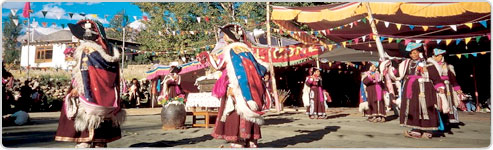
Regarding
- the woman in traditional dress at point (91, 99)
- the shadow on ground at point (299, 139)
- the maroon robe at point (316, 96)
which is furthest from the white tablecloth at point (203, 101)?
the maroon robe at point (316, 96)

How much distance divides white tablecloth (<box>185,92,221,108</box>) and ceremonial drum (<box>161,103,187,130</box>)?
19 centimetres

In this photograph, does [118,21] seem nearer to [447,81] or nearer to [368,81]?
[368,81]

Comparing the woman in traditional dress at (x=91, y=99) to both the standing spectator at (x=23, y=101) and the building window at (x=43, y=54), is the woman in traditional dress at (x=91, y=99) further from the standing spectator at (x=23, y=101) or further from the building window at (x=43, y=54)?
the building window at (x=43, y=54)

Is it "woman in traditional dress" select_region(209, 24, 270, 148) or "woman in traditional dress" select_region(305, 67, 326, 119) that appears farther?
"woman in traditional dress" select_region(305, 67, 326, 119)

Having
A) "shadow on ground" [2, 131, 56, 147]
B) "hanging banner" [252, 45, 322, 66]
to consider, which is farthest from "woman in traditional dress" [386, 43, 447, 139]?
"hanging banner" [252, 45, 322, 66]

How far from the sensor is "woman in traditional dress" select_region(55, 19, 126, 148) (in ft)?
11.8

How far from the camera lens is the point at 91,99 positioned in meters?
3.61

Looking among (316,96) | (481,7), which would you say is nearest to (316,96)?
(316,96)

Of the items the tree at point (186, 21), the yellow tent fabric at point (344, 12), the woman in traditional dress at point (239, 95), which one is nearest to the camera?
the woman in traditional dress at point (239, 95)

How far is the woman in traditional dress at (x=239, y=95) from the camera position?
376cm

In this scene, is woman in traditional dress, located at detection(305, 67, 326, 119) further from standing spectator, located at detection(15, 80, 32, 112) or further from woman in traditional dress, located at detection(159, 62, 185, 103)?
standing spectator, located at detection(15, 80, 32, 112)

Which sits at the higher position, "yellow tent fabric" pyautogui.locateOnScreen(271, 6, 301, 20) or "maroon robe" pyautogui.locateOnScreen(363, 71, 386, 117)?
"yellow tent fabric" pyautogui.locateOnScreen(271, 6, 301, 20)

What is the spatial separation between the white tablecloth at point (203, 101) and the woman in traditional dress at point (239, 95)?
219cm

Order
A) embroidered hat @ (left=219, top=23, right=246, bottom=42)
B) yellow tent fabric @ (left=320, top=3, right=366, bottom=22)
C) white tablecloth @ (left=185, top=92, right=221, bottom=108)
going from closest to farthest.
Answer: embroidered hat @ (left=219, top=23, right=246, bottom=42), white tablecloth @ (left=185, top=92, right=221, bottom=108), yellow tent fabric @ (left=320, top=3, right=366, bottom=22)
